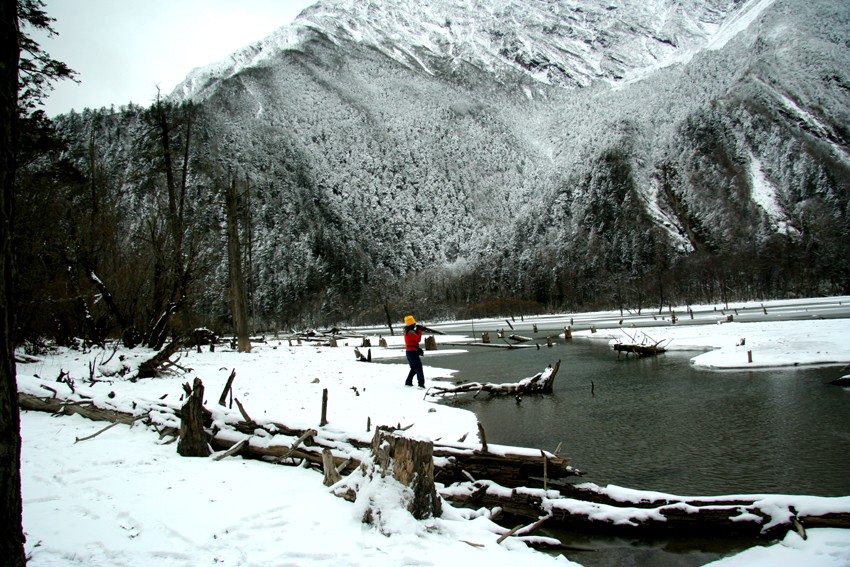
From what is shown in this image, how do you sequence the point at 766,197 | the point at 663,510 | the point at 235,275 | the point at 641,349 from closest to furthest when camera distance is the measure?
1. the point at 663,510
2. the point at 235,275
3. the point at 641,349
4. the point at 766,197

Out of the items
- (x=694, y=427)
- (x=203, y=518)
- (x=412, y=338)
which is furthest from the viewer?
(x=412, y=338)

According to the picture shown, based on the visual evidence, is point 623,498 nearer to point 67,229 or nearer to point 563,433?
point 563,433

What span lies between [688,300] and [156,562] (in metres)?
103

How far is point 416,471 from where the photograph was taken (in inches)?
189

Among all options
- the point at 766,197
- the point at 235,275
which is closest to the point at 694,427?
the point at 235,275

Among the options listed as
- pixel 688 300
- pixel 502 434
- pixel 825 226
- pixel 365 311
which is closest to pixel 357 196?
pixel 365 311

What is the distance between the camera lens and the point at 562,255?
140250 mm

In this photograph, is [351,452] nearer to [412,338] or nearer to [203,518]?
[203,518]

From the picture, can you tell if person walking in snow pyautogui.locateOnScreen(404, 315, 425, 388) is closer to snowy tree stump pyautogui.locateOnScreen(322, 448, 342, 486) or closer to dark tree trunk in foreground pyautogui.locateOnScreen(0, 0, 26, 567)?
snowy tree stump pyautogui.locateOnScreen(322, 448, 342, 486)

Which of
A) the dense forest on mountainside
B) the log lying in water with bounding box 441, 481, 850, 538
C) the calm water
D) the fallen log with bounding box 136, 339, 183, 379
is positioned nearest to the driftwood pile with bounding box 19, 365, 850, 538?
the log lying in water with bounding box 441, 481, 850, 538

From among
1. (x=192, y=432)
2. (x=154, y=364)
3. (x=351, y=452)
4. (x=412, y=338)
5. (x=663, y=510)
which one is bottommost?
(x=663, y=510)

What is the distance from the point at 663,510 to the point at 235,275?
19.0 metres

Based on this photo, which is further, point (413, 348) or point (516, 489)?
point (413, 348)

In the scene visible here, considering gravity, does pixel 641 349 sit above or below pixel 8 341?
below
